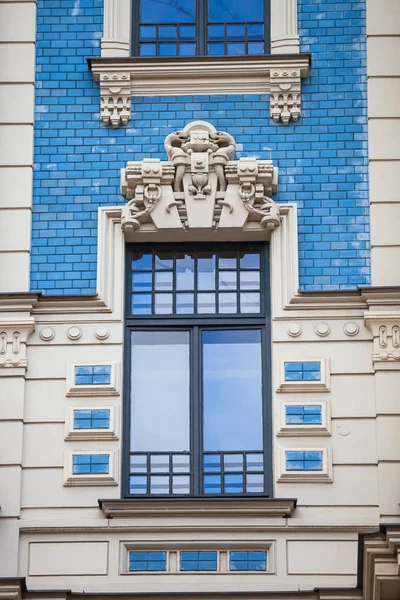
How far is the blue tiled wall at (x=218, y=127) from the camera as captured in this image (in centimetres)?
1916

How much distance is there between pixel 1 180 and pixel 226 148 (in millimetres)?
2597

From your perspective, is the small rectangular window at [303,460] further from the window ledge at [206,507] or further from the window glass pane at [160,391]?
the window glass pane at [160,391]

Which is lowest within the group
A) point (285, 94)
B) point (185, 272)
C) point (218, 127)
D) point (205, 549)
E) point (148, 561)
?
point (148, 561)

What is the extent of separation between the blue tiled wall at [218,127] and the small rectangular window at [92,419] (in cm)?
142

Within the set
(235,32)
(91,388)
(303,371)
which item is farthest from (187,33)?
(91,388)

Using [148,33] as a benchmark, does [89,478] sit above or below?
below

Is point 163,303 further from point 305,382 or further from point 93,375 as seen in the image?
point 305,382

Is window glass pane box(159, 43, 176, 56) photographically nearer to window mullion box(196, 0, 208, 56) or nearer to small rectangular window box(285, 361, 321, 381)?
window mullion box(196, 0, 208, 56)

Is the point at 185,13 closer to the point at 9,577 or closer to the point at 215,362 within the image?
the point at 215,362

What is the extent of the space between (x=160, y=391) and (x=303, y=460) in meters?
1.85

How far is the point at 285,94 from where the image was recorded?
65.2 ft

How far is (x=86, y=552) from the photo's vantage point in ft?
58.4

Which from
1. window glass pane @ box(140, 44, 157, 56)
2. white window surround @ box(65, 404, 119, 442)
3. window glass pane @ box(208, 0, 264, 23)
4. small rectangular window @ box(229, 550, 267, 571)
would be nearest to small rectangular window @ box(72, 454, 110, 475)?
white window surround @ box(65, 404, 119, 442)

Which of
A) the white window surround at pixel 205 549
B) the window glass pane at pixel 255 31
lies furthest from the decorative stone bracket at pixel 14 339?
the window glass pane at pixel 255 31
